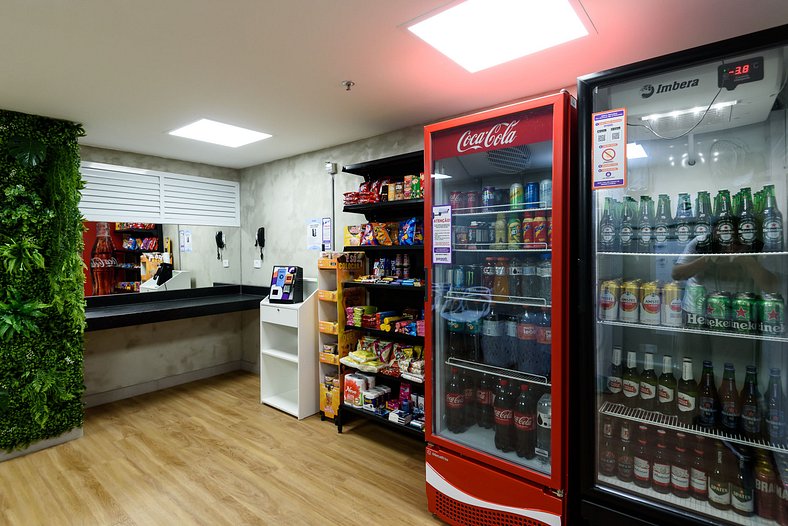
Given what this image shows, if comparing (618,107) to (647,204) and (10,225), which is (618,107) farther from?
(10,225)

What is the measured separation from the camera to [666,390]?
6.07ft

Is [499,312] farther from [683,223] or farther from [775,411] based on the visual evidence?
[775,411]

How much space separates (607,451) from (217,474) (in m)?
2.41

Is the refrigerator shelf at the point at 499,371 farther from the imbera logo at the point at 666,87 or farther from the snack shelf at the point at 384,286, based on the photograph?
the imbera logo at the point at 666,87

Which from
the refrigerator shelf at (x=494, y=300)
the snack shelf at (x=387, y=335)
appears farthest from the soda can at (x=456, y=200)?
the snack shelf at (x=387, y=335)

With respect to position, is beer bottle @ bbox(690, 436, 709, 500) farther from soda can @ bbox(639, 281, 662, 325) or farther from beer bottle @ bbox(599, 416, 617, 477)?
soda can @ bbox(639, 281, 662, 325)

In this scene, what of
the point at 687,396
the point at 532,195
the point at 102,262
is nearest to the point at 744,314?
the point at 687,396

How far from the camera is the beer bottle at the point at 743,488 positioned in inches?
64.0

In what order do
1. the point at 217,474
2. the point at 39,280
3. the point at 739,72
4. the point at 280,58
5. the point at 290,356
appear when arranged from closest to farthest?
the point at 739,72 < the point at 280,58 < the point at 217,474 < the point at 39,280 < the point at 290,356

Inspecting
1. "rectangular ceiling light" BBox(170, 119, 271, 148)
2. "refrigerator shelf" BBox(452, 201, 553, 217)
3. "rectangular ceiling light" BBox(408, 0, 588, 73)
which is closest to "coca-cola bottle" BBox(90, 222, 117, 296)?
"rectangular ceiling light" BBox(170, 119, 271, 148)

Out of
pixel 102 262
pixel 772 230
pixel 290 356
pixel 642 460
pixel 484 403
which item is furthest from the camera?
pixel 102 262

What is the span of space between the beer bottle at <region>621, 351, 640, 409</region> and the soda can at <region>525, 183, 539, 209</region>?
851 millimetres

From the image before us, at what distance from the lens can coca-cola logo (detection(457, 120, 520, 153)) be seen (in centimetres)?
207

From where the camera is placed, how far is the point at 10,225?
295 centimetres
